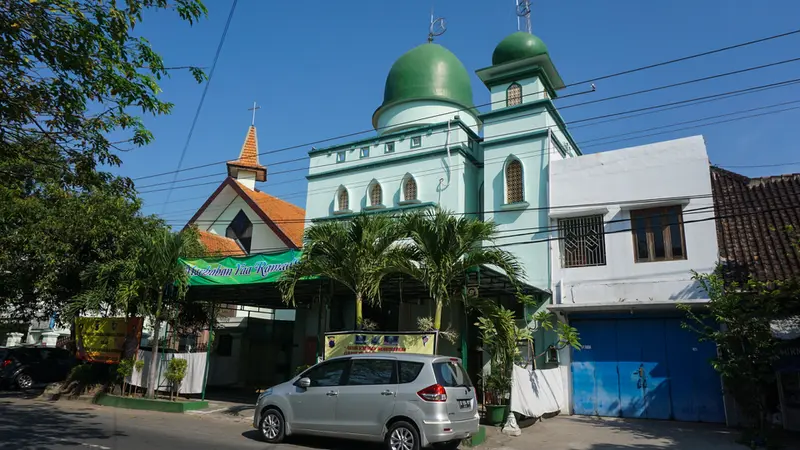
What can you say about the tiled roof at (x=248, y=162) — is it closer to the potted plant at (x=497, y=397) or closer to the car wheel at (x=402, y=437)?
the potted plant at (x=497, y=397)

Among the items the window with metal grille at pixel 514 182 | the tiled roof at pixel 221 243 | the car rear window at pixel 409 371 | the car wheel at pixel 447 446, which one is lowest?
the car wheel at pixel 447 446

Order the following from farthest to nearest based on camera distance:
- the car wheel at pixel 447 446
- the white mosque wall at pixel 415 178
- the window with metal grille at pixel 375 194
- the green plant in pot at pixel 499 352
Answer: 1. the window with metal grille at pixel 375 194
2. the white mosque wall at pixel 415 178
3. the green plant in pot at pixel 499 352
4. the car wheel at pixel 447 446

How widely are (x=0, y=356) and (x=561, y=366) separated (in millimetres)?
20093

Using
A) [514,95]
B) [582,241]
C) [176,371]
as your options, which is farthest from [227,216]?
[582,241]

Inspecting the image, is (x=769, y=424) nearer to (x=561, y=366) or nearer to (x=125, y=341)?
(x=561, y=366)

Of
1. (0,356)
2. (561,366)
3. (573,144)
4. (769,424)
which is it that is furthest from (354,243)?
(0,356)

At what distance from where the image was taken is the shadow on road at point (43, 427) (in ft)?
30.3

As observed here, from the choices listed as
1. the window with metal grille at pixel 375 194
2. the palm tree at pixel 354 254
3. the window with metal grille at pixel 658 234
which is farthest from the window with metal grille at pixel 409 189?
the window with metal grille at pixel 658 234

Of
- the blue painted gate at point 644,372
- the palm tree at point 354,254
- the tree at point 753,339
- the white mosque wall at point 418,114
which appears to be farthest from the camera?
the white mosque wall at point 418,114

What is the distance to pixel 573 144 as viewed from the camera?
71.4 feet

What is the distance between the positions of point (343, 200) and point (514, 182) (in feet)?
23.0

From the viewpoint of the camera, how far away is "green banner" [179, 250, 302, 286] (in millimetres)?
14734

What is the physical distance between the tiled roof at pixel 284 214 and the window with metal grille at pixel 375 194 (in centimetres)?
451

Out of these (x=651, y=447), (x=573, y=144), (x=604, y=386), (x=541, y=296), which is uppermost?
(x=573, y=144)
